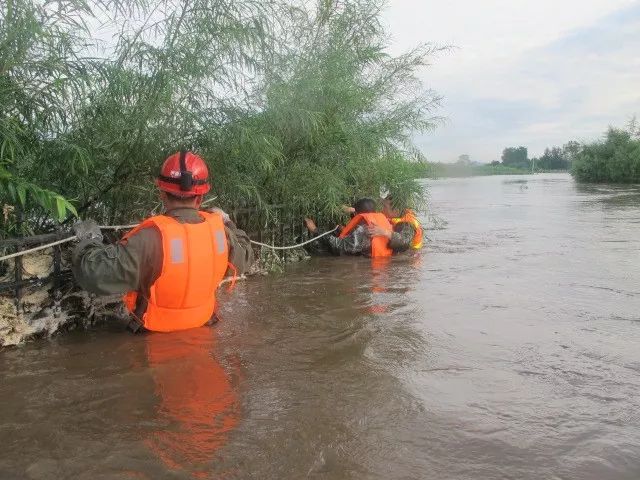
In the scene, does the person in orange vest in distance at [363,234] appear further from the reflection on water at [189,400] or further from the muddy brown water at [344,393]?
the reflection on water at [189,400]

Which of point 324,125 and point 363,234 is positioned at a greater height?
point 324,125

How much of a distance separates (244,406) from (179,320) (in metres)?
1.32

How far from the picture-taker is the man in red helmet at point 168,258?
3633 millimetres

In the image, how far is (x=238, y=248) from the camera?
452 centimetres

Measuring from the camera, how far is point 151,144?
4.95m

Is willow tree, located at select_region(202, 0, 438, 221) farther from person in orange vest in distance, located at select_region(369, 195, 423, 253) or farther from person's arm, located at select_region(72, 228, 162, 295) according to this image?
person's arm, located at select_region(72, 228, 162, 295)

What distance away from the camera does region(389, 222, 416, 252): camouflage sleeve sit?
969cm

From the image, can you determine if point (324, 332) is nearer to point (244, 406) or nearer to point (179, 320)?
point (179, 320)

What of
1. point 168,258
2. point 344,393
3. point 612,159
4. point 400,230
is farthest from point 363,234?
point 612,159

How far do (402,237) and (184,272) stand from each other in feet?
21.0

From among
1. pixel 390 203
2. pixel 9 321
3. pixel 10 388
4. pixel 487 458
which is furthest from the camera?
pixel 390 203

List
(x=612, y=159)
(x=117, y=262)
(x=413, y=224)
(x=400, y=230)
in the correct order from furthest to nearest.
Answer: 1. (x=612, y=159)
2. (x=413, y=224)
3. (x=400, y=230)
4. (x=117, y=262)

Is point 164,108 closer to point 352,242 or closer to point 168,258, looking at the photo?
point 168,258

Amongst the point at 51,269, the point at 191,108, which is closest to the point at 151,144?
the point at 191,108
